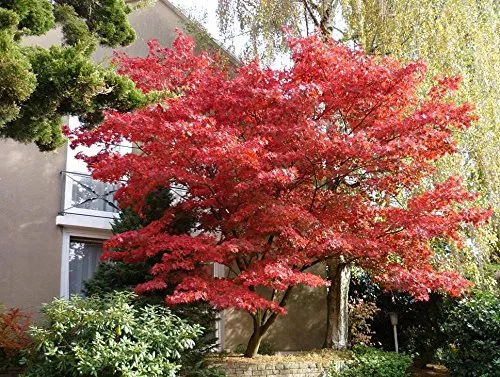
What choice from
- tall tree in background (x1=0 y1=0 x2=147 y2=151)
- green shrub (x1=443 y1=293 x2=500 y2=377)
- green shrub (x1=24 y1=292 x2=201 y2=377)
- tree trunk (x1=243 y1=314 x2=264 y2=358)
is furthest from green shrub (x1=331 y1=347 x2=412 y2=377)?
tall tree in background (x1=0 y1=0 x2=147 y2=151)

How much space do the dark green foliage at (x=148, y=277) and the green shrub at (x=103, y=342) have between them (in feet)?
2.98

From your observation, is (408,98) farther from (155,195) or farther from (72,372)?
(72,372)

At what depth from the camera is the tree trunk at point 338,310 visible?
1199cm

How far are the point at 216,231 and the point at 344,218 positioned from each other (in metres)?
2.14

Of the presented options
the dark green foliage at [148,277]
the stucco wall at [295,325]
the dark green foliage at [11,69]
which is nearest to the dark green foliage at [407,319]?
the stucco wall at [295,325]

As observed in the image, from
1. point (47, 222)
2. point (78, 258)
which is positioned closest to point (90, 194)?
point (47, 222)

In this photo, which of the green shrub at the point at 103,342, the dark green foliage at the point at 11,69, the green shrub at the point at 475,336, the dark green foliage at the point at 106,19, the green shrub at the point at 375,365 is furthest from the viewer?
the green shrub at the point at 475,336

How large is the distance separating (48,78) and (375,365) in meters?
7.52

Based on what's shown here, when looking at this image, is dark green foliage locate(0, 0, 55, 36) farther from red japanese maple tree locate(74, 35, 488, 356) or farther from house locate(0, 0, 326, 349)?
house locate(0, 0, 326, 349)

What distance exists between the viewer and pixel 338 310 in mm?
12148

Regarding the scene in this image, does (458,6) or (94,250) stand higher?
(458,6)

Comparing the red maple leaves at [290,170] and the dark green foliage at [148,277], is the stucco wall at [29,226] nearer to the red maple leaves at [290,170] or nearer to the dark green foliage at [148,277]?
the dark green foliage at [148,277]

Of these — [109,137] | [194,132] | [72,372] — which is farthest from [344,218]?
[72,372]

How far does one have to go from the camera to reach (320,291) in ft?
45.8
